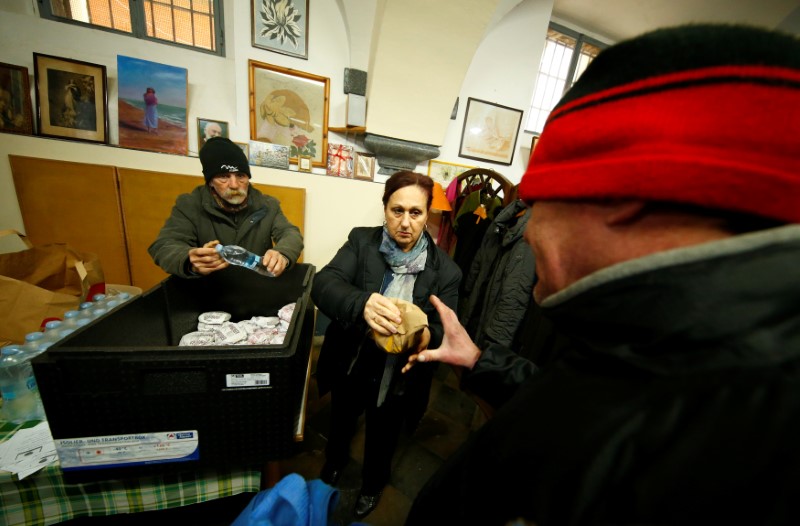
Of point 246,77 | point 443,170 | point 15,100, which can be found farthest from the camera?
point 443,170

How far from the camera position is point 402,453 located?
66.9 inches

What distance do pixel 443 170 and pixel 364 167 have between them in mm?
913

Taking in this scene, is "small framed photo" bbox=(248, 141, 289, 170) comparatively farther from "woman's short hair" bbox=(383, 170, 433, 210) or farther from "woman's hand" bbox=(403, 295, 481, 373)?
"woman's hand" bbox=(403, 295, 481, 373)

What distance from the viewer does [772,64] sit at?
30 cm

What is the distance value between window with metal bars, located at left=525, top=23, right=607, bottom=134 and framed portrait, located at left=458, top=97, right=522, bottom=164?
400mm

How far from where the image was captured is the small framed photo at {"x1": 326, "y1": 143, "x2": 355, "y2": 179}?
2.56 m

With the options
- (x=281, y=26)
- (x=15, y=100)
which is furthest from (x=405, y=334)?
(x=15, y=100)

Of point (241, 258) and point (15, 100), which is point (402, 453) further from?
point (15, 100)

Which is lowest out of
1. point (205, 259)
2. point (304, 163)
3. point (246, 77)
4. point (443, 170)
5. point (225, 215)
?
point (205, 259)

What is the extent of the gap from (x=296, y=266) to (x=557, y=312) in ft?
4.16

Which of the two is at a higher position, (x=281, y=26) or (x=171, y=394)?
(x=281, y=26)

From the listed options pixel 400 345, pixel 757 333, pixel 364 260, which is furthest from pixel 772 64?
pixel 364 260

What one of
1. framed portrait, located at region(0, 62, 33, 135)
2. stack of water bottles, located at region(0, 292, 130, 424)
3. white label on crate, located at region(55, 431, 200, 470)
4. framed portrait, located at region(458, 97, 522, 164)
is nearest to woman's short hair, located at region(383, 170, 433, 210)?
white label on crate, located at region(55, 431, 200, 470)

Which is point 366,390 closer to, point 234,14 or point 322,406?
point 322,406
